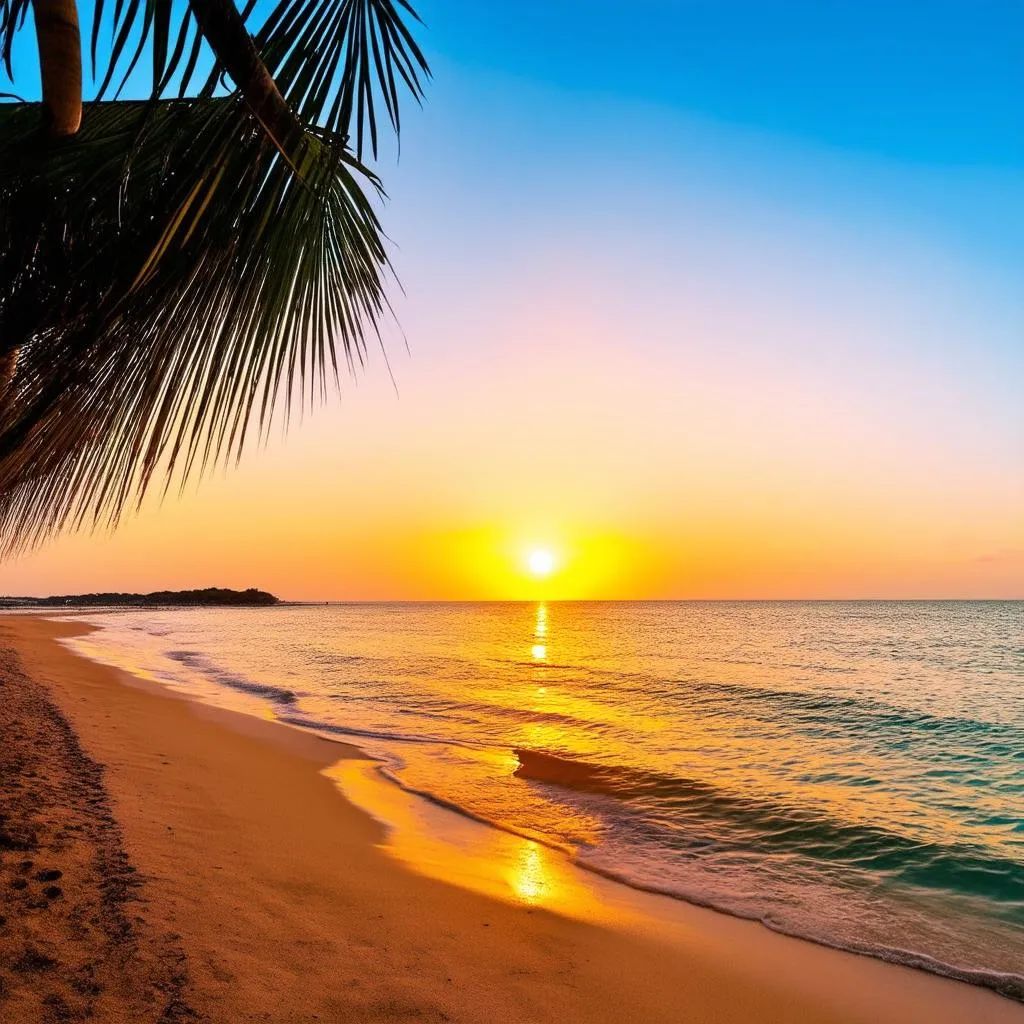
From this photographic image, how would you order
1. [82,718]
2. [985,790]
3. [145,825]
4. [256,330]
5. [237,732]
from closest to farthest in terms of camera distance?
[256,330], [145,825], [985,790], [82,718], [237,732]

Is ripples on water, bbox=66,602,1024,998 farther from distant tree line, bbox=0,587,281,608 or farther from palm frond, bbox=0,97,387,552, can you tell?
distant tree line, bbox=0,587,281,608

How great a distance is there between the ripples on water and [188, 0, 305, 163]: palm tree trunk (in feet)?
21.1

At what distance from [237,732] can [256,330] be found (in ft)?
40.4

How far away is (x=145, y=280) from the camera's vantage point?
1450mm

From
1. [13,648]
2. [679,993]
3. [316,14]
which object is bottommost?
[13,648]

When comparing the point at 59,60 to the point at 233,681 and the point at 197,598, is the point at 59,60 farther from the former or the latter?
the point at 197,598

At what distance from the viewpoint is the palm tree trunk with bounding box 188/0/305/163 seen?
1.27 m

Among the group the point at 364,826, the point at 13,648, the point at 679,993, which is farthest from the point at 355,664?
the point at 679,993

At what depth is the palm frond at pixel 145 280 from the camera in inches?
58.6

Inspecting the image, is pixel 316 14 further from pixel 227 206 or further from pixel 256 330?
pixel 256 330

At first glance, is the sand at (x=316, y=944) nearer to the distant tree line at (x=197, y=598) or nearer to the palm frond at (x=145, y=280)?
the palm frond at (x=145, y=280)

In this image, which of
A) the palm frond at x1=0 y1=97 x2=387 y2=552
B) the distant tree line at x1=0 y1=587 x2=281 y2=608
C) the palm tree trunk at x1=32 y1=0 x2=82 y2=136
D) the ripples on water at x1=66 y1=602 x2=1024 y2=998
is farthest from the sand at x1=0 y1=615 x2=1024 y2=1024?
the distant tree line at x1=0 y1=587 x2=281 y2=608

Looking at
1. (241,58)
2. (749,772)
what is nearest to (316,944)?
(241,58)

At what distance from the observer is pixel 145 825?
20.1ft
